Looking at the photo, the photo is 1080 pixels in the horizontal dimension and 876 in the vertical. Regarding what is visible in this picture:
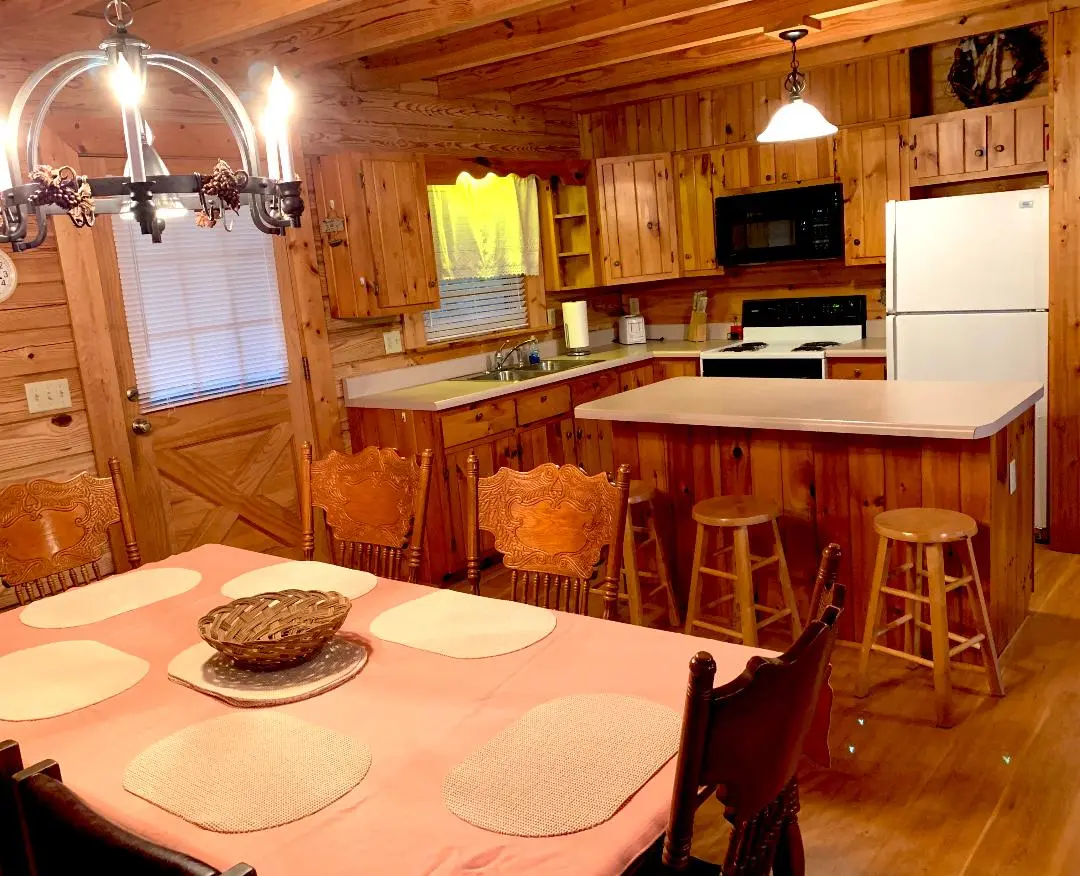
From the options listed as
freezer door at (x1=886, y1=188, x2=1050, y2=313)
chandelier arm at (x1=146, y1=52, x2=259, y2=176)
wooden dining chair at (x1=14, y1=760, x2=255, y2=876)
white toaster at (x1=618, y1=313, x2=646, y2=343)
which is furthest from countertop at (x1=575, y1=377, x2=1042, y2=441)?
wooden dining chair at (x1=14, y1=760, x2=255, y2=876)

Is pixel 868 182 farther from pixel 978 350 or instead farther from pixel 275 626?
pixel 275 626

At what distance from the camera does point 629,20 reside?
11.9ft

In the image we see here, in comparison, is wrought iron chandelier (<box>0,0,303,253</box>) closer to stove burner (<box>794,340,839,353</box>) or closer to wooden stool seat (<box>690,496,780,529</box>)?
wooden stool seat (<box>690,496,780,529</box>)

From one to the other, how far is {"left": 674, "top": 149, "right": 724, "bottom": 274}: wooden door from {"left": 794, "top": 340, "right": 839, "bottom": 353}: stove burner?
0.77 metres

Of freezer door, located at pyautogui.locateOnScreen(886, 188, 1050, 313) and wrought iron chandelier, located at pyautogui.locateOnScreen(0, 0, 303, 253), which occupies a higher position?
wrought iron chandelier, located at pyautogui.locateOnScreen(0, 0, 303, 253)

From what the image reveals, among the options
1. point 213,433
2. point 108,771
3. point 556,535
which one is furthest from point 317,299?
point 108,771

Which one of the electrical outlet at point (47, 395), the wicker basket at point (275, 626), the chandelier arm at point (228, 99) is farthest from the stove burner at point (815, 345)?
the chandelier arm at point (228, 99)

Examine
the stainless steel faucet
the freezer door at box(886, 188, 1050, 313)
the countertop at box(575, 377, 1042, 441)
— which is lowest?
the countertop at box(575, 377, 1042, 441)

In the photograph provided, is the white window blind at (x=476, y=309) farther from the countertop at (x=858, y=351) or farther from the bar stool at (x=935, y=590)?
the bar stool at (x=935, y=590)

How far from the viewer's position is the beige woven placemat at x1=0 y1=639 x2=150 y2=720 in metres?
1.70

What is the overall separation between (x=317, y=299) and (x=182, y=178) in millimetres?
2691

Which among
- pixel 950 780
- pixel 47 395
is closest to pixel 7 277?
pixel 47 395

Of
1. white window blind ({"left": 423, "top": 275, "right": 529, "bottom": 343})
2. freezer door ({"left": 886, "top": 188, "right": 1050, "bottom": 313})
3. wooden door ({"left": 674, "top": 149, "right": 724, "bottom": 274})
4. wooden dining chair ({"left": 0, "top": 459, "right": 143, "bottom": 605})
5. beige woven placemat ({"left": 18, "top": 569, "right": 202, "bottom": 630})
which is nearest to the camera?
beige woven placemat ({"left": 18, "top": 569, "right": 202, "bottom": 630})

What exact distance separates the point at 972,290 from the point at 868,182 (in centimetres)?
96
